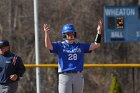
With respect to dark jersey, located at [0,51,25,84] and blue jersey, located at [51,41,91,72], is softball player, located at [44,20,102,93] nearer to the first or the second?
blue jersey, located at [51,41,91,72]

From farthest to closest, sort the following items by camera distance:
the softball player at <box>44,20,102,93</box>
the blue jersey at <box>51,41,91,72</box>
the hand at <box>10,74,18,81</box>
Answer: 1. the hand at <box>10,74,18,81</box>
2. the blue jersey at <box>51,41,91,72</box>
3. the softball player at <box>44,20,102,93</box>

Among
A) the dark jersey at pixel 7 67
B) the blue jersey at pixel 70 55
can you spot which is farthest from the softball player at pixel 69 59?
the dark jersey at pixel 7 67

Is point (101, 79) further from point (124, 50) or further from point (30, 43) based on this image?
point (30, 43)

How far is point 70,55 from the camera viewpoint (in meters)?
9.53

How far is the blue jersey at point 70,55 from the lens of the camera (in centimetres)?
948

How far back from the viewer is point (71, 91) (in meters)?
9.37

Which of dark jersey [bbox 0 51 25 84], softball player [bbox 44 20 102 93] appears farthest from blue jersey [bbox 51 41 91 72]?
dark jersey [bbox 0 51 25 84]

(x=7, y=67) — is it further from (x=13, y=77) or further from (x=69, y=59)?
(x=69, y=59)

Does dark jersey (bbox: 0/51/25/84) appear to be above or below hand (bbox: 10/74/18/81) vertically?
above

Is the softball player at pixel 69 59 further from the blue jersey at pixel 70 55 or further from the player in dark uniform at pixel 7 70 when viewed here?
the player in dark uniform at pixel 7 70

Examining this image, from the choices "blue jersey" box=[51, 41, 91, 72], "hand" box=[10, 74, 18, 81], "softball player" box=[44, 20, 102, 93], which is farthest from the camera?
"hand" box=[10, 74, 18, 81]

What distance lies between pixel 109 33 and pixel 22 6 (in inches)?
103

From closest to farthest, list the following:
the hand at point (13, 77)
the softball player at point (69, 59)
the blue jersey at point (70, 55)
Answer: the softball player at point (69, 59), the blue jersey at point (70, 55), the hand at point (13, 77)

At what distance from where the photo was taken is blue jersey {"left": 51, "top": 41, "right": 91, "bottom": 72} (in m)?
9.48
